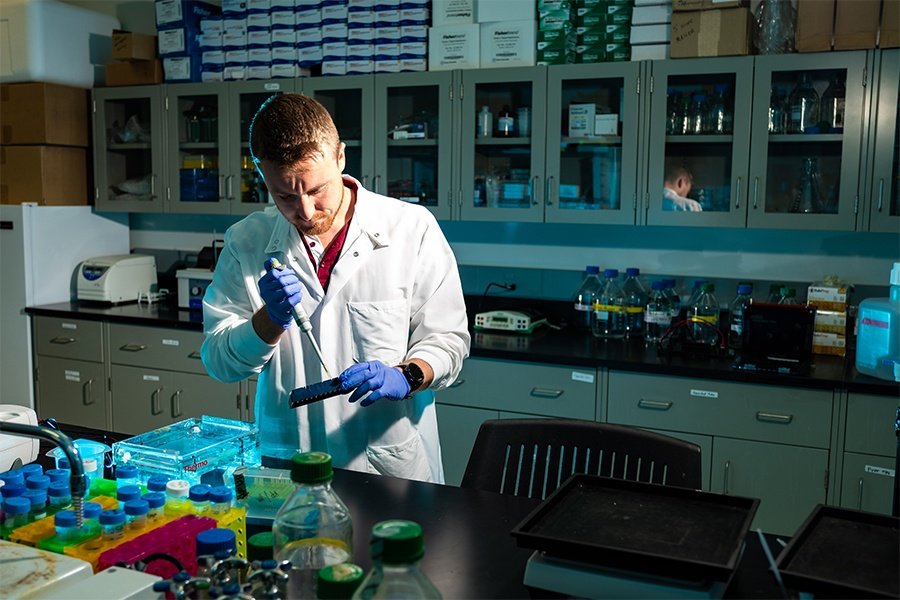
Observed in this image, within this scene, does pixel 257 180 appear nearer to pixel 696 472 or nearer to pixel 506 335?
pixel 506 335

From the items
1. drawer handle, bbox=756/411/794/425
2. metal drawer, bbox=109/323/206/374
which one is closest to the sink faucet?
drawer handle, bbox=756/411/794/425

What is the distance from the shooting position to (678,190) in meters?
3.19

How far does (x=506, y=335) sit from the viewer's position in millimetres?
3424

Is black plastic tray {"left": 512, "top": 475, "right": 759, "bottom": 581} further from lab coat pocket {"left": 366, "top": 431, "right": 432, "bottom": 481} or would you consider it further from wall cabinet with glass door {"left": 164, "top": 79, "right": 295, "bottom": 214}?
wall cabinet with glass door {"left": 164, "top": 79, "right": 295, "bottom": 214}

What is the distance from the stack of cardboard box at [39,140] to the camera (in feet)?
13.1

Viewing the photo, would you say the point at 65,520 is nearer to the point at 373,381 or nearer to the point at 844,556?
the point at 373,381

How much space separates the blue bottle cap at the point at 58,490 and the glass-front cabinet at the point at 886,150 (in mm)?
2683

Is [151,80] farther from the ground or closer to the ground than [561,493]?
farther from the ground

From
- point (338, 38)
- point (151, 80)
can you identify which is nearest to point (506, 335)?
point (338, 38)

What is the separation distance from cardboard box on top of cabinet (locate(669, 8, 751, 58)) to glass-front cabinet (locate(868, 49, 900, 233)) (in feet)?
1.54

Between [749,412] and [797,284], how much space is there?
0.75 metres

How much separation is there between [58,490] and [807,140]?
269cm

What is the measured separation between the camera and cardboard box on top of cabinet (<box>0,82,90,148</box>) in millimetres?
3986

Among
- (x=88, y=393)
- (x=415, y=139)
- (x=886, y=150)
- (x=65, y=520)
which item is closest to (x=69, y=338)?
(x=88, y=393)
